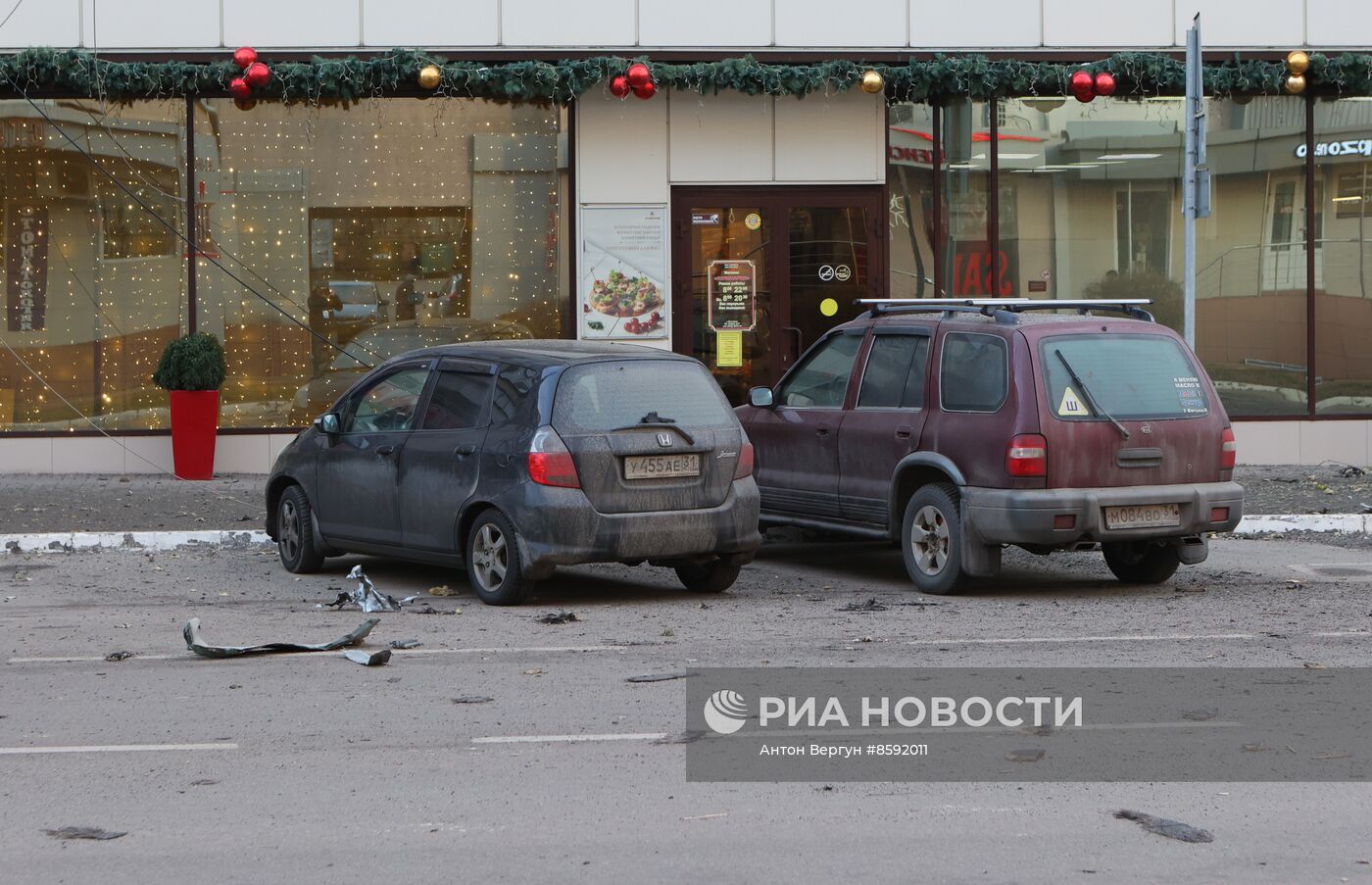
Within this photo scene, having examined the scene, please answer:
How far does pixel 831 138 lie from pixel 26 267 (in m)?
7.98

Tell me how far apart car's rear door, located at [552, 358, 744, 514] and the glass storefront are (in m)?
7.50

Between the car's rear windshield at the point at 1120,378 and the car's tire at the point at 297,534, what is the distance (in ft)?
16.2

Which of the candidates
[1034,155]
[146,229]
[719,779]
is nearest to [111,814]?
[719,779]

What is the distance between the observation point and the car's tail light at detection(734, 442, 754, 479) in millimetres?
10984

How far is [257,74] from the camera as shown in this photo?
56.2ft

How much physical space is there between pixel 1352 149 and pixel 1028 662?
12438 millimetres

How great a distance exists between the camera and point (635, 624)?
392 inches

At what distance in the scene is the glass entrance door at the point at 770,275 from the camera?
1845 centimetres

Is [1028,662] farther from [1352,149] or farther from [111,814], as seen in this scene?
Answer: [1352,149]

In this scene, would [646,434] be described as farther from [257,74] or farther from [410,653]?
[257,74]
